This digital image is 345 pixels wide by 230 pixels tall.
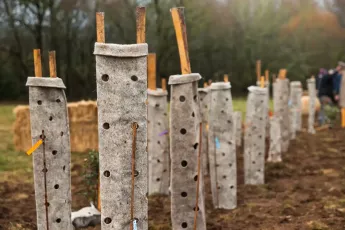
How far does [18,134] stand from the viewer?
11.7 metres

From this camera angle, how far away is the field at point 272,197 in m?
5.92

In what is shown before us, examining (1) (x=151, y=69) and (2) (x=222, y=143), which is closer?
(2) (x=222, y=143)

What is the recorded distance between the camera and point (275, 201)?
6922 mm

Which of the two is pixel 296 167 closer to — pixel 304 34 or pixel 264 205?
pixel 264 205

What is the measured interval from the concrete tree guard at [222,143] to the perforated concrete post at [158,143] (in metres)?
1.22

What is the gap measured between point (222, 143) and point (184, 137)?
2054mm

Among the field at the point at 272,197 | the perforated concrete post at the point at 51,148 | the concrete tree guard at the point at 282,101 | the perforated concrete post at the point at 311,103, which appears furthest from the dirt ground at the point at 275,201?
the perforated concrete post at the point at 311,103

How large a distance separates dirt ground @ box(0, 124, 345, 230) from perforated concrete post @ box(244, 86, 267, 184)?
275mm

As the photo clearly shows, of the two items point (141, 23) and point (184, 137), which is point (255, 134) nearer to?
point (184, 137)

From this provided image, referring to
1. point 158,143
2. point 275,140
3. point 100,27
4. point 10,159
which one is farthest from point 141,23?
point 10,159

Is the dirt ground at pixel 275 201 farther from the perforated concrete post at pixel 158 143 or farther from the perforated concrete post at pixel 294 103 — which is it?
the perforated concrete post at pixel 294 103

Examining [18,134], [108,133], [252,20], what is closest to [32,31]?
[18,134]

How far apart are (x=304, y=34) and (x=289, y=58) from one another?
2.44 m

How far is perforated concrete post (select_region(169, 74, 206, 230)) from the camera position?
4.45 meters
